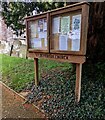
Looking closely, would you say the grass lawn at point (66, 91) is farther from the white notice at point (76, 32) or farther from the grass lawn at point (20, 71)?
the white notice at point (76, 32)

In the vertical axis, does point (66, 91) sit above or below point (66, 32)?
below

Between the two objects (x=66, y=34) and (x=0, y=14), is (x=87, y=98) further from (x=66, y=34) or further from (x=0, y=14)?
(x=0, y=14)

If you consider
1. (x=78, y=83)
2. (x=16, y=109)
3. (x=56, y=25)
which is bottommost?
(x=16, y=109)

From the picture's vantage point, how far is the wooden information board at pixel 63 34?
11.6ft

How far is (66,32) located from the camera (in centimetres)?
377

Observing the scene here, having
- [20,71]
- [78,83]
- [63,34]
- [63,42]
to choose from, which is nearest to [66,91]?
[78,83]

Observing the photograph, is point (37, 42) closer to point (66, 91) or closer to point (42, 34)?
point (42, 34)

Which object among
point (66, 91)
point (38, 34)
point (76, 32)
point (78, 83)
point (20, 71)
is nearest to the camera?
point (76, 32)

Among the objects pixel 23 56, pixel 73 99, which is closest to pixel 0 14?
pixel 23 56

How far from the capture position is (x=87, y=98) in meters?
3.88

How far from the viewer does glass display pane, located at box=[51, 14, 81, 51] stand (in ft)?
11.8

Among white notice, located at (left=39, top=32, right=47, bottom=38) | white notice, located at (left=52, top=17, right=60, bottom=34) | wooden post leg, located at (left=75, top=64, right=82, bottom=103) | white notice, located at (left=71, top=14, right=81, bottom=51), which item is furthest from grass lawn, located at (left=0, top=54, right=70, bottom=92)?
white notice, located at (left=71, top=14, right=81, bottom=51)

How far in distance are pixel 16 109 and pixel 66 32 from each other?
1.90 m

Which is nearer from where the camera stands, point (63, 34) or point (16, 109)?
point (63, 34)
